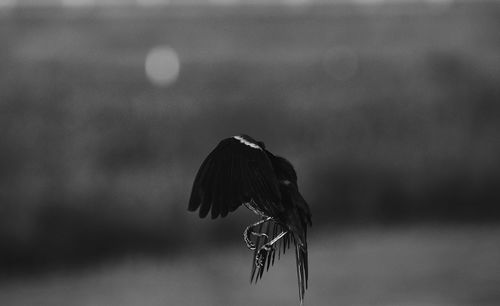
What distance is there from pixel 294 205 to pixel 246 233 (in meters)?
0.07

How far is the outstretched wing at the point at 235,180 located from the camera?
65cm

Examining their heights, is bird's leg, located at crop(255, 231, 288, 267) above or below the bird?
below

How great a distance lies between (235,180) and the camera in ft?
2.20

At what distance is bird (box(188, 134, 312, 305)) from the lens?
25.5 inches

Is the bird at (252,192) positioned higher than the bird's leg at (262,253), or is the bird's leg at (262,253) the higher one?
the bird at (252,192)

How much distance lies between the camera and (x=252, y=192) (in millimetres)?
650

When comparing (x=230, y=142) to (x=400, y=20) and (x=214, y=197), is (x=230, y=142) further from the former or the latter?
(x=400, y=20)

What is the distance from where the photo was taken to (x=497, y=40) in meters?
3.32

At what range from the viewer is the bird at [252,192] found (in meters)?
0.65

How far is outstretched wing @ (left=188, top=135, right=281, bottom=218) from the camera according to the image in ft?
2.12

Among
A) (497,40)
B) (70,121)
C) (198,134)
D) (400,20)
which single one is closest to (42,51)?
(70,121)

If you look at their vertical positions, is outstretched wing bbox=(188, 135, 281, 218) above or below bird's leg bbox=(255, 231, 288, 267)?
above

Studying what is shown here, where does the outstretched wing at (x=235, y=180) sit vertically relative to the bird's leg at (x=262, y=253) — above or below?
above

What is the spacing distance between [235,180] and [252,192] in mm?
30
